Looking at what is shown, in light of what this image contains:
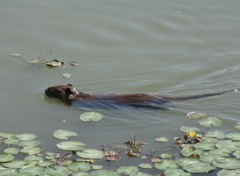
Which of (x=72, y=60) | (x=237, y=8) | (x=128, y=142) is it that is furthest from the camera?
(x=237, y=8)

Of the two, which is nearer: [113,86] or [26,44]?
[113,86]

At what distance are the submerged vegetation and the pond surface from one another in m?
0.27

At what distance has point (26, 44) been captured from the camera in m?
9.12

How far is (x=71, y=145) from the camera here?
21.0 feet

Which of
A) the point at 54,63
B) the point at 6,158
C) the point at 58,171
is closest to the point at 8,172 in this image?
the point at 6,158

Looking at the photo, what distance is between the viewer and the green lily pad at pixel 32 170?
5.85 m

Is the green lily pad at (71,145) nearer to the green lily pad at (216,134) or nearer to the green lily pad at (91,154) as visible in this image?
the green lily pad at (91,154)

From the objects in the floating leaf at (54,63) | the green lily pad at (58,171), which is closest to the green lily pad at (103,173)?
the green lily pad at (58,171)

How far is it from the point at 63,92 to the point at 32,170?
202 centimetres

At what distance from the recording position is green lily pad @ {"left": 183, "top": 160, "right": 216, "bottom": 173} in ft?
19.6

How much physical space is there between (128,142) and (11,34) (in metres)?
3.46

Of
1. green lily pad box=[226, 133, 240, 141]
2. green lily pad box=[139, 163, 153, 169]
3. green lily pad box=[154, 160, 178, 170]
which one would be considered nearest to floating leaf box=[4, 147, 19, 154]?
green lily pad box=[139, 163, 153, 169]

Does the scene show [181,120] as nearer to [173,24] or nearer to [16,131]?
[16,131]

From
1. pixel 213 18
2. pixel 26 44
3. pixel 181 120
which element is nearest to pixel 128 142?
pixel 181 120
